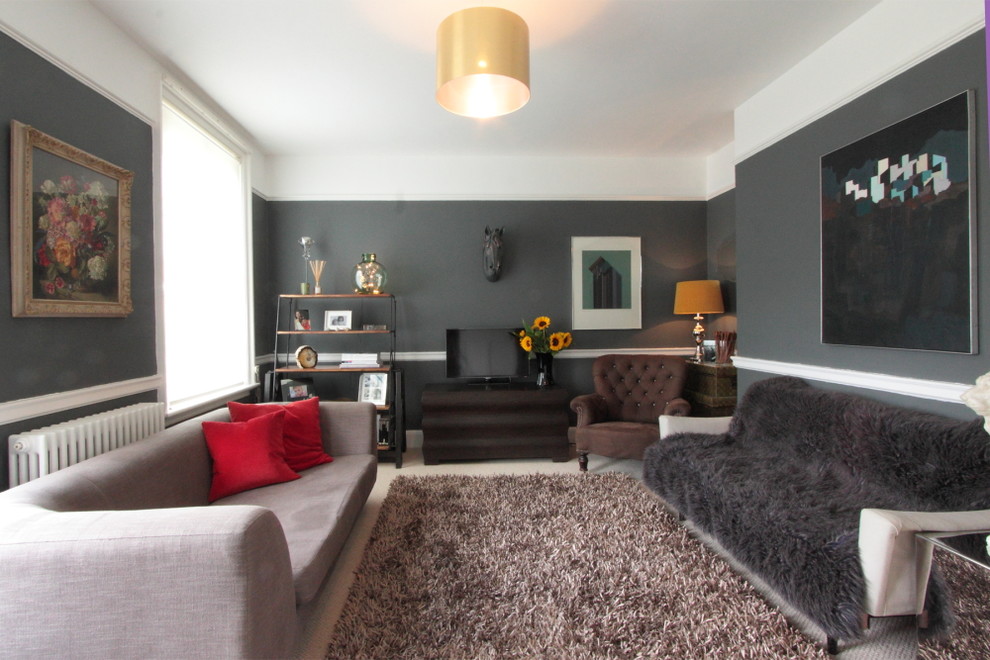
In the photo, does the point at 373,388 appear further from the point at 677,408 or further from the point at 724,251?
the point at 724,251

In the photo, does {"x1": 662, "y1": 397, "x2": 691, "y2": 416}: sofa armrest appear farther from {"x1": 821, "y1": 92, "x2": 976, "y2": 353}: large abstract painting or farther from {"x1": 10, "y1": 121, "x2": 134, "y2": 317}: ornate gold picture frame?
{"x1": 10, "y1": 121, "x2": 134, "y2": 317}: ornate gold picture frame

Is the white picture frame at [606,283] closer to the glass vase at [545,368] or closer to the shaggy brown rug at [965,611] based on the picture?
the glass vase at [545,368]

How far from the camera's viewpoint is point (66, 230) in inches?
85.4

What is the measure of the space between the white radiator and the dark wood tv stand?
6.70 ft

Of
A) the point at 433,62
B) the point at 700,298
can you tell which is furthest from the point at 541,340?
the point at 433,62

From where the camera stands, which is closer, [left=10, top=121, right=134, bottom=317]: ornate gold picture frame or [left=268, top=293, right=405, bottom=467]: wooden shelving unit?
[left=10, top=121, right=134, bottom=317]: ornate gold picture frame

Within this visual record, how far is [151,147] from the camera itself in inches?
111

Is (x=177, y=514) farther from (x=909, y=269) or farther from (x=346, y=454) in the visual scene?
(x=909, y=269)

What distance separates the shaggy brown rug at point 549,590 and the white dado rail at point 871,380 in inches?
45.5

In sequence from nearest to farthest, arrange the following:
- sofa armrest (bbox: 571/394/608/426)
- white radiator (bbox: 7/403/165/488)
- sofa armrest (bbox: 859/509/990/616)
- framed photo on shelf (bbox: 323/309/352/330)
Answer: sofa armrest (bbox: 859/509/990/616) → white radiator (bbox: 7/403/165/488) → sofa armrest (bbox: 571/394/608/426) → framed photo on shelf (bbox: 323/309/352/330)

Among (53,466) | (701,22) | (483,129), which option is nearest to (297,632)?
(53,466)

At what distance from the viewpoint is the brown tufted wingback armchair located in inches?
152

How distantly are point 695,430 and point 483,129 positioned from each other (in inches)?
108

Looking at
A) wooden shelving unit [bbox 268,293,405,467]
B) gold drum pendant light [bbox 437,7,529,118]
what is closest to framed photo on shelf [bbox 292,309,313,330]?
wooden shelving unit [bbox 268,293,405,467]
